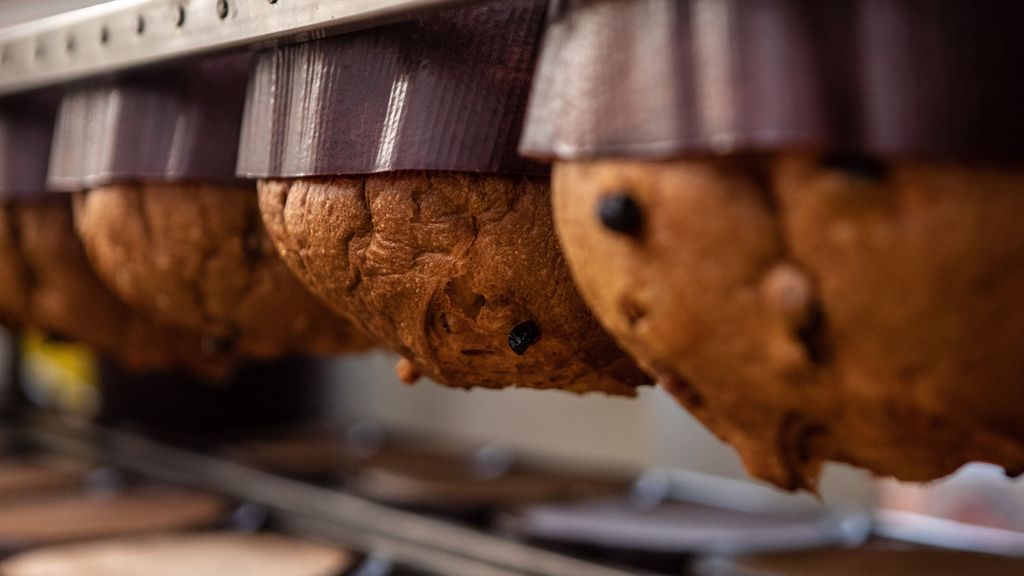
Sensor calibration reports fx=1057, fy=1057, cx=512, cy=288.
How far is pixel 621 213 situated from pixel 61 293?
130 cm

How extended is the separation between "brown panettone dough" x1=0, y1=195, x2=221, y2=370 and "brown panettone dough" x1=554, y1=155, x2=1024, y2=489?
1167 millimetres

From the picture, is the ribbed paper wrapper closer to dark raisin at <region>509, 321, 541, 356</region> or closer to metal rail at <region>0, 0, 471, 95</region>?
metal rail at <region>0, 0, 471, 95</region>

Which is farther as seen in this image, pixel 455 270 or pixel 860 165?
pixel 455 270

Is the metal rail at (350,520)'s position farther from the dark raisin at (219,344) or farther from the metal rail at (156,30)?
the metal rail at (156,30)

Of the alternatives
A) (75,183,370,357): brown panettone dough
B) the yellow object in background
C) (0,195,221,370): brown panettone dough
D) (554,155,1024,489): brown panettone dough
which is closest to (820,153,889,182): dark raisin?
(554,155,1024,489): brown panettone dough

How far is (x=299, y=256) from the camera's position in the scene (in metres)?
1.09

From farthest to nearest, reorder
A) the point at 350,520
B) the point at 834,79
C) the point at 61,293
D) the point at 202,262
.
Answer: the point at 350,520 → the point at 61,293 → the point at 202,262 → the point at 834,79

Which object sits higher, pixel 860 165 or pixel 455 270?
pixel 455 270

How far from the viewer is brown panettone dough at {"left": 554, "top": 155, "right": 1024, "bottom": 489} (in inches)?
24.8

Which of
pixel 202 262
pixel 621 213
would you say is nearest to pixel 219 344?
pixel 202 262

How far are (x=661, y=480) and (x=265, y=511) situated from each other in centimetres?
106

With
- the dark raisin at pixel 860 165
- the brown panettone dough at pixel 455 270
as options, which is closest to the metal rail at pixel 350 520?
the brown panettone dough at pixel 455 270

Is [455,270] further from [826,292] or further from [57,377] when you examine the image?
[57,377]

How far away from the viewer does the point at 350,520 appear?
8.37 feet
